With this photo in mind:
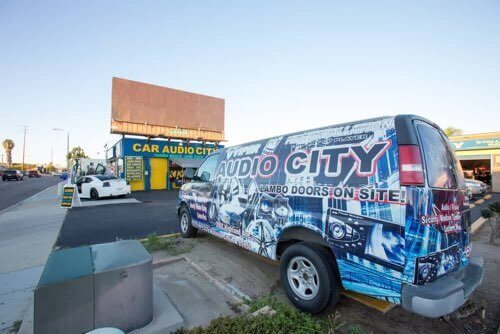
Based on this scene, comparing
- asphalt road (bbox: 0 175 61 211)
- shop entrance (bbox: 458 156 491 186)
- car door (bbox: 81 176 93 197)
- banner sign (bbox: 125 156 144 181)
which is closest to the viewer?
asphalt road (bbox: 0 175 61 211)

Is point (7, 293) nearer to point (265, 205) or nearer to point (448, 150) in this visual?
point (265, 205)

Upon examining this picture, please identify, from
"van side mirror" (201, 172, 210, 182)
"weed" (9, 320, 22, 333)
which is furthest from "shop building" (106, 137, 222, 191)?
"weed" (9, 320, 22, 333)

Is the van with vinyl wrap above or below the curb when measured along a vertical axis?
above

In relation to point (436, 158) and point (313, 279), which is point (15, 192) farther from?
point (436, 158)

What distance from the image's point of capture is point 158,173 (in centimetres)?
2236

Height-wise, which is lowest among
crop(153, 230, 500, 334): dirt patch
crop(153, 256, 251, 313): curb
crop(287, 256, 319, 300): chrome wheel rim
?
crop(153, 230, 500, 334): dirt patch

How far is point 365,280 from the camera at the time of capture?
241 centimetres

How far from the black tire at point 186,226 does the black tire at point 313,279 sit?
11.0ft

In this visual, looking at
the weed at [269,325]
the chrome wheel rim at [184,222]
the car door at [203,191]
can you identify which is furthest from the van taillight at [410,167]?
the chrome wheel rim at [184,222]

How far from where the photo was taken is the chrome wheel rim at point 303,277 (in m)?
2.87

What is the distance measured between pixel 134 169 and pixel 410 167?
850 inches

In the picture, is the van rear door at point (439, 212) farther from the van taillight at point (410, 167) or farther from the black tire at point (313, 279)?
the black tire at point (313, 279)

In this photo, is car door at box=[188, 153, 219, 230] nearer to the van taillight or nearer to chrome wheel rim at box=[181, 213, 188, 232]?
chrome wheel rim at box=[181, 213, 188, 232]

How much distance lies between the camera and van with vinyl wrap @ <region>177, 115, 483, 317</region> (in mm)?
2146
